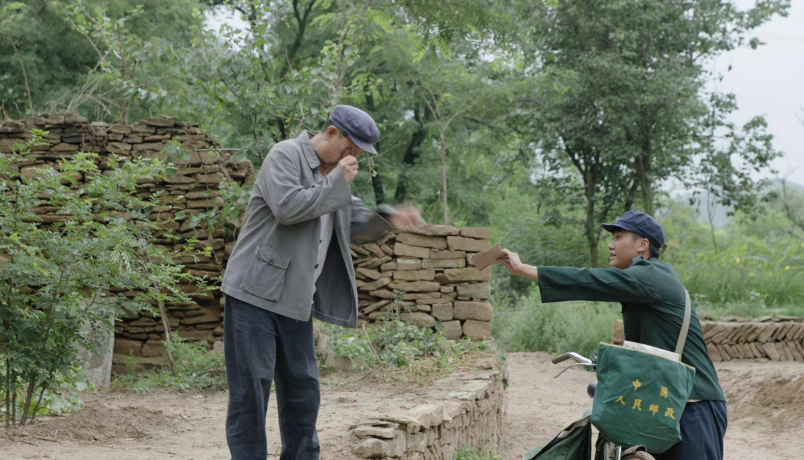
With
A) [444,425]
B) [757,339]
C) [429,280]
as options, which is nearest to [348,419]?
[444,425]

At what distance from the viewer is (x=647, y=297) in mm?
3359

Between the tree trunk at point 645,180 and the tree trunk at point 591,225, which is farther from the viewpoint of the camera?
the tree trunk at point 591,225

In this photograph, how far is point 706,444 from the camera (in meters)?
3.30

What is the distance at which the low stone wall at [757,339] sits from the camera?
36.8ft

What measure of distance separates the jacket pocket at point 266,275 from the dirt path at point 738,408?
176 inches

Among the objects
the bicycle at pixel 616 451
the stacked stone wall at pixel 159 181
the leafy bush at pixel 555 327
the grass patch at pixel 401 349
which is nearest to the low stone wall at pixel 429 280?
the grass patch at pixel 401 349

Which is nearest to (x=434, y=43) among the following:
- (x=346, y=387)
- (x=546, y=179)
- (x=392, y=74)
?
(x=346, y=387)

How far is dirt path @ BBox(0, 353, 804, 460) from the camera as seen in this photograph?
4258 millimetres

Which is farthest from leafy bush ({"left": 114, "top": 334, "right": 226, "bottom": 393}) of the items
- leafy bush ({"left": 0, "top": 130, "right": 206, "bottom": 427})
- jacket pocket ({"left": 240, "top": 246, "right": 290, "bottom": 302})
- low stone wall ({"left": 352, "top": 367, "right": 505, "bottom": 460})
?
jacket pocket ({"left": 240, "top": 246, "right": 290, "bottom": 302})

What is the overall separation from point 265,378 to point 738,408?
8.12 m

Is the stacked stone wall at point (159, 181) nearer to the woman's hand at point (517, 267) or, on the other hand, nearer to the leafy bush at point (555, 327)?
the woman's hand at point (517, 267)

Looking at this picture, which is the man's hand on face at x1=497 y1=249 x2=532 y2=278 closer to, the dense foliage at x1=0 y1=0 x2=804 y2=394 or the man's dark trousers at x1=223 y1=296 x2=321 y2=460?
the man's dark trousers at x1=223 y1=296 x2=321 y2=460

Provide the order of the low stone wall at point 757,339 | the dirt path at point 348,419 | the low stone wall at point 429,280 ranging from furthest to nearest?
the low stone wall at point 757,339 < the low stone wall at point 429,280 < the dirt path at point 348,419

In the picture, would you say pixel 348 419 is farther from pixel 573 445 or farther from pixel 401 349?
pixel 401 349
